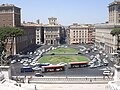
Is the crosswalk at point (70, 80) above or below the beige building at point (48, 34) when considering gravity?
below

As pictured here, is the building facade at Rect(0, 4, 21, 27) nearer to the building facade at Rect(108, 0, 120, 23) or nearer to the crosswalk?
the building facade at Rect(108, 0, 120, 23)

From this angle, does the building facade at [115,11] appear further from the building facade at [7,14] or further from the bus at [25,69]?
the bus at [25,69]

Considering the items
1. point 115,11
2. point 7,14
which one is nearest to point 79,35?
point 115,11

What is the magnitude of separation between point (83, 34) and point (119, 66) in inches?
4344

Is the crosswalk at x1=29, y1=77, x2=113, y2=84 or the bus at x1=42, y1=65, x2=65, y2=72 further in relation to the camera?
the bus at x1=42, y1=65, x2=65, y2=72

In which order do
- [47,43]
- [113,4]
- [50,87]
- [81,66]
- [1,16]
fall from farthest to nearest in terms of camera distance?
1. [47,43]
2. [113,4]
3. [1,16]
4. [81,66]
5. [50,87]

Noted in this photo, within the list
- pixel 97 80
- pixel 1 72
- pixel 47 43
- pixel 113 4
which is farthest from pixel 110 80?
pixel 47 43

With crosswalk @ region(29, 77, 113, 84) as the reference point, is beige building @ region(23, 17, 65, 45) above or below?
above

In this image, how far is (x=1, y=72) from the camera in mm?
42125

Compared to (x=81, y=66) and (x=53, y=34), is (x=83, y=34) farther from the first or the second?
(x=81, y=66)

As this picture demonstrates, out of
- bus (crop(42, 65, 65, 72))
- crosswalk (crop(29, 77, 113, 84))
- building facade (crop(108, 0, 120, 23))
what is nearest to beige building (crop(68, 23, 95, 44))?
building facade (crop(108, 0, 120, 23))

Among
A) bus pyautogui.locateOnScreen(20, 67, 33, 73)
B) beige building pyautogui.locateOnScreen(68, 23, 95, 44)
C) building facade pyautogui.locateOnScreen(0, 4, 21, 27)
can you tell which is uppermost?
building facade pyautogui.locateOnScreen(0, 4, 21, 27)

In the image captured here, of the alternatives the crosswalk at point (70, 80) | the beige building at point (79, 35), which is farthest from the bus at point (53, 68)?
the beige building at point (79, 35)

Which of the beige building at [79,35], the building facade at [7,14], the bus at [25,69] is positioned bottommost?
the bus at [25,69]
